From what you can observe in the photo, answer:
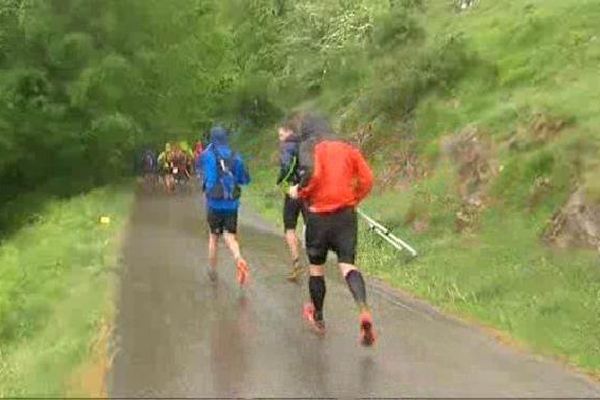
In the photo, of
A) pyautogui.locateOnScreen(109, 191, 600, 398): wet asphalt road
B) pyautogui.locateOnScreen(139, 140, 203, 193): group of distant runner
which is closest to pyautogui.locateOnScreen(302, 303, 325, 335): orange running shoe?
pyautogui.locateOnScreen(109, 191, 600, 398): wet asphalt road

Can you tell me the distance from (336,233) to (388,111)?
14.9 metres

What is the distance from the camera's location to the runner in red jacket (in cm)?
913

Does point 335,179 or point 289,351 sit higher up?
point 335,179

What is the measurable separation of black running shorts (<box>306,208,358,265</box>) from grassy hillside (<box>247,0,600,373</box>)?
189 centimetres

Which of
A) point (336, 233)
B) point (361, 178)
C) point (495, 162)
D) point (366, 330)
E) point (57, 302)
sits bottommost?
point (57, 302)

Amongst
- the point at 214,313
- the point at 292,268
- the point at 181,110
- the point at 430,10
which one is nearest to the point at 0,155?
the point at 181,110

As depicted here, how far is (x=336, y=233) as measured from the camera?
363 inches

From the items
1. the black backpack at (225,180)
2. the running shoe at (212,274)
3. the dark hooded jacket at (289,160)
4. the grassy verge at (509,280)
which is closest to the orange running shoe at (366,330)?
the grassy verge at (509,280)

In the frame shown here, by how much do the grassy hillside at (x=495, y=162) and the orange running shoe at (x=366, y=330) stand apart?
59.0 inches

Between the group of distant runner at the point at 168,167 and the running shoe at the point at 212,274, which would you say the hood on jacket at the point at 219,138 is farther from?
the group of distant runner at the point at 168,167

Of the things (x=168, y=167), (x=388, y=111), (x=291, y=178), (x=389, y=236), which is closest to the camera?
(x=291, y=178)

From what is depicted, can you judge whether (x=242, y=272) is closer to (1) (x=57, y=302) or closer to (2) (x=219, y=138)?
(2) (x=219, y=138)

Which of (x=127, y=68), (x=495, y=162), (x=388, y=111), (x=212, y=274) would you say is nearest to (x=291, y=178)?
(x=212, y=274)

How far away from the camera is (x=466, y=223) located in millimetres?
15180
